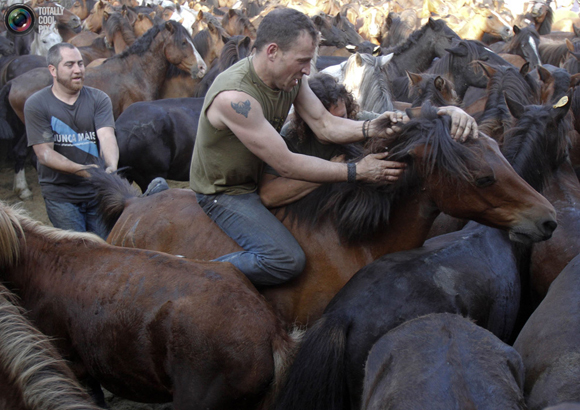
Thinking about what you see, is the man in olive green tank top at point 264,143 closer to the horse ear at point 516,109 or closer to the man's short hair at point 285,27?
the man's short hair at point 285,27

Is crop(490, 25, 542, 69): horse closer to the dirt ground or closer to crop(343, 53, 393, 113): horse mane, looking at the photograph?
crop(343, 53, 393, 113): horse mane

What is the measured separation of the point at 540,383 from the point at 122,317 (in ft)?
6.37

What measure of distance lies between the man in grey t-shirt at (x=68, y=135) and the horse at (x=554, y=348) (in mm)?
3350

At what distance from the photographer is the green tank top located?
106 inches

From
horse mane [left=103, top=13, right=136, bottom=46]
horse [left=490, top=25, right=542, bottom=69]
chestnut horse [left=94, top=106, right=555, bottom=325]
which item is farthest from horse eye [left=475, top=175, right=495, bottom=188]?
horse mane [left=103, top=13, right=136, bottom=46]

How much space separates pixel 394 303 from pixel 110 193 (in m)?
2.35

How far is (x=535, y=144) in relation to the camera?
11.0ft

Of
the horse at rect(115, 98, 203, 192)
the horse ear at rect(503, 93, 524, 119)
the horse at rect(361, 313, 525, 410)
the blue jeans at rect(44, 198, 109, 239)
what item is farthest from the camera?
the horse at rect(115, 98, 203, 192)

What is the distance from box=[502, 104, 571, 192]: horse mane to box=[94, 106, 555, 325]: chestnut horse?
0.82 metres

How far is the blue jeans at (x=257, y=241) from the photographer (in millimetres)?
2799

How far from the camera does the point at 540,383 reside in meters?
2.19

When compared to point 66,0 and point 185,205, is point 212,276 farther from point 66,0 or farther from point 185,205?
point 66,0

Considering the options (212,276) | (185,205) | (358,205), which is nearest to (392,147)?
(358,205)

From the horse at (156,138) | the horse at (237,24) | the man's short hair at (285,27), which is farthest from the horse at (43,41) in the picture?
the man's short hair at (285,27)
